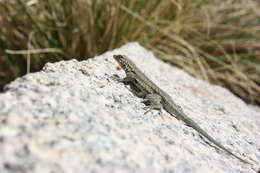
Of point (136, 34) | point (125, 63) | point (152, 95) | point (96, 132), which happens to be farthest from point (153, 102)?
point (136, 34)

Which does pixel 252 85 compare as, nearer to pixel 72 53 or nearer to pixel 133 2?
pixel 133 2

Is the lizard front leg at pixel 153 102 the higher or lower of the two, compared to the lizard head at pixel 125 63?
lower

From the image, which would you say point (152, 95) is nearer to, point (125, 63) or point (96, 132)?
point (125, 63)

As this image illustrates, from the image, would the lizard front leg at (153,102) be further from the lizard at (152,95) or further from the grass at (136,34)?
the grass at (136,34)

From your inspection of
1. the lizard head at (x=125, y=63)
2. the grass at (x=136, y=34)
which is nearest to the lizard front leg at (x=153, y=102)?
the lizard head at (x=125, y=63)

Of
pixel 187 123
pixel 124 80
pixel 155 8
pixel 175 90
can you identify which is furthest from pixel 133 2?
pixel 187 123
